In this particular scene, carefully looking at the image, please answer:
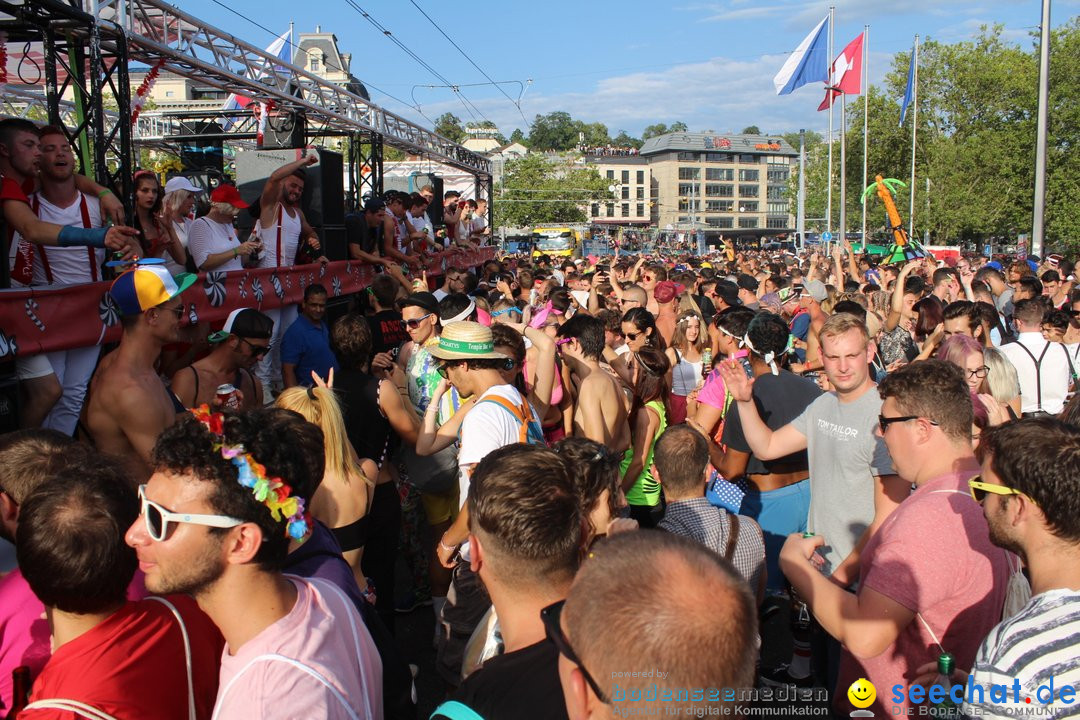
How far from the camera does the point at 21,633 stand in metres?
2.25

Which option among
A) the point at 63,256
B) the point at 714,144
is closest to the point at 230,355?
the point at 63,256

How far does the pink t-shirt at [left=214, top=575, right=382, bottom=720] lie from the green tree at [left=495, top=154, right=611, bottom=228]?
73.9 m

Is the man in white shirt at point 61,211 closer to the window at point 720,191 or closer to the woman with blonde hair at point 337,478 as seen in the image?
the woman with blonde hair at point 337,478

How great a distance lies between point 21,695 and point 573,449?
187 cm

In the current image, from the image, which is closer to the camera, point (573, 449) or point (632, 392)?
point (573, 449)

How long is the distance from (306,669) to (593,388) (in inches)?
121

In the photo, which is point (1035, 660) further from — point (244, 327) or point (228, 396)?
point (244, 327)

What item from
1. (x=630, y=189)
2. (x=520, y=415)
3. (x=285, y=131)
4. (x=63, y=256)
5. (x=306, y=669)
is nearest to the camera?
(x=306, y=669)

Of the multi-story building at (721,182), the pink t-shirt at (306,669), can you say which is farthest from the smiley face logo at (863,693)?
the multi-story building at (721,182)

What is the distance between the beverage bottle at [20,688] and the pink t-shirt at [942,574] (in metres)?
2.41

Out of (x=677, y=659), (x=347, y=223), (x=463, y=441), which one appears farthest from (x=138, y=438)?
(x=347, y=223)

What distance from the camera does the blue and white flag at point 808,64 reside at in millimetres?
26203

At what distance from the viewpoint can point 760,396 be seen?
482 centimetres

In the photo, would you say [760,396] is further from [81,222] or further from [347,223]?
[347,223]
